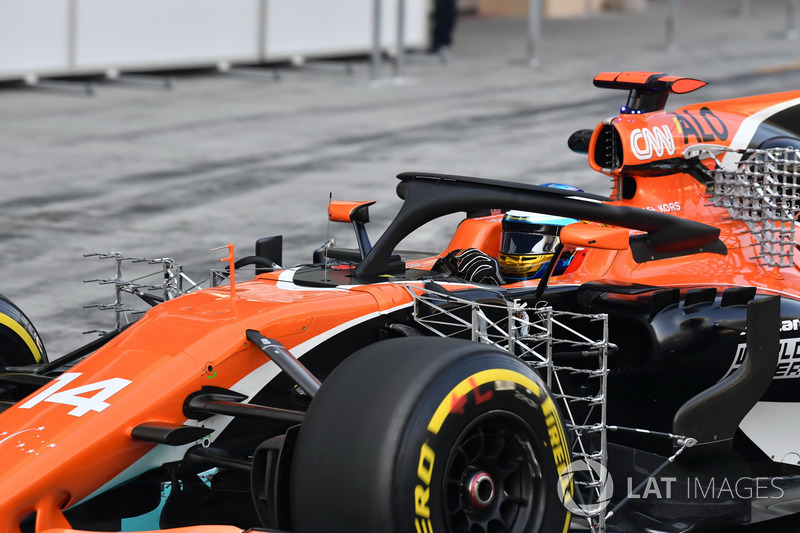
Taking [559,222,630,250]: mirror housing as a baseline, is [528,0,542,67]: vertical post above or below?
above

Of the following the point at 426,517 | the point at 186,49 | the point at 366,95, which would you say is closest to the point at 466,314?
the point at 426,517

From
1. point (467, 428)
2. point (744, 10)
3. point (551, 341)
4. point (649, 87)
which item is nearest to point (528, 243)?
point (649, 87)

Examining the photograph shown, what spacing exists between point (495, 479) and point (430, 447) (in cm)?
41

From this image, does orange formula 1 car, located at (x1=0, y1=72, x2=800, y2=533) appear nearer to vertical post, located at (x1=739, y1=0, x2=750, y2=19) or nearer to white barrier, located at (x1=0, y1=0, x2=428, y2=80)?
white barrier, located at (x1=0, y1=0, x2=428, y2=80)

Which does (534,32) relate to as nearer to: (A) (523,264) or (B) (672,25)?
(B) (672,25)

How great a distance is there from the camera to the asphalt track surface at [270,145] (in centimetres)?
1048

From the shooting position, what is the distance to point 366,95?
19.4 m

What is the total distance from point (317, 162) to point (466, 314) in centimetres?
982

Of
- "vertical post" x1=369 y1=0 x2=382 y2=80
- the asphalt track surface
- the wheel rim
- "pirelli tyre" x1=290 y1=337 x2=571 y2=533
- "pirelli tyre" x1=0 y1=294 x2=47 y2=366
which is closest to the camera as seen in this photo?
"pirelli tyre" x1=290 y1=337 x2=571 y2=533

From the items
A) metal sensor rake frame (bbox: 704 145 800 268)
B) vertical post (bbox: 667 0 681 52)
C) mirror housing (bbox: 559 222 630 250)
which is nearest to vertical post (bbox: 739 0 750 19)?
vertical post (bbox: 667 0 681 52)

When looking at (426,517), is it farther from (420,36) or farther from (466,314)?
(420,36)

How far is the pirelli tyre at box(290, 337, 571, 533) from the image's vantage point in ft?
11.3

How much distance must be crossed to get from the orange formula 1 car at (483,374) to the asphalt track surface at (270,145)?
2.42 meters

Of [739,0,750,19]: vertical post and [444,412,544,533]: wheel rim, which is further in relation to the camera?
[739,0,750,19]: vertical post
